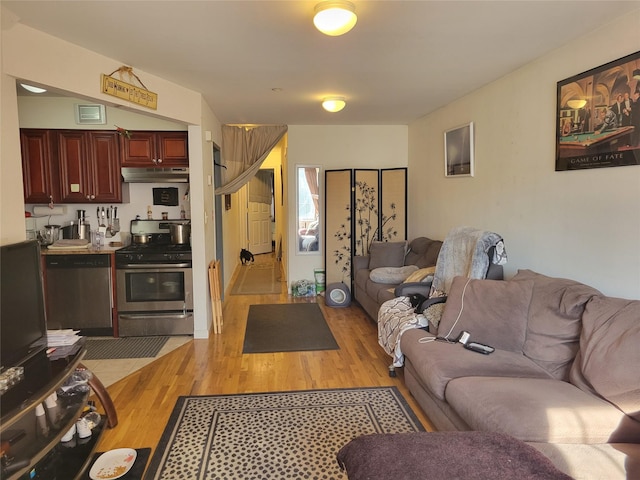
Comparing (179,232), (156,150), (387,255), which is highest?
(156,150)

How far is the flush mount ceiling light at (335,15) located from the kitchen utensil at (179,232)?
3059 millimetres

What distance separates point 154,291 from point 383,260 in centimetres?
270

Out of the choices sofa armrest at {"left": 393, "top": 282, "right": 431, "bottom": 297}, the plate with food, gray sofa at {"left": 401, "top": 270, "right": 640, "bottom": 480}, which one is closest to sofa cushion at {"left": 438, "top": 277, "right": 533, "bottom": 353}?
gray sofa at {"left": 401, "top": 270, "right": 640, "bottom": 480}

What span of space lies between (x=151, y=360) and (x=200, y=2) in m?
2.91

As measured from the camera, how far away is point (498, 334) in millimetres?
2686

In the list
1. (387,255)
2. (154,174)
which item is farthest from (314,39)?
(387,255)

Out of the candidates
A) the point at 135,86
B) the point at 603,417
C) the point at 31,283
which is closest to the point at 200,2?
the point at 135,86

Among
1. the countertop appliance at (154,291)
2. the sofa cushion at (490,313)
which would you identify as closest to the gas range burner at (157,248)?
the countertop appliance at (154,291)

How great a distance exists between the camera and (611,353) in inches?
80.9

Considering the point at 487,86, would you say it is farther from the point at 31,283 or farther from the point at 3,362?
the point at 3,362

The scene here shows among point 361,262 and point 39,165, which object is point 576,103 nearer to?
point 361,262

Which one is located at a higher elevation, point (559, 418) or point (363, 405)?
point (559, 418)

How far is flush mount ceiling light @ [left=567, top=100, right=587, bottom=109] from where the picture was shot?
2697mm

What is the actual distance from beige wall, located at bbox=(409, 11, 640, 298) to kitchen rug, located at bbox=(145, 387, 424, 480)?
1510 mm
